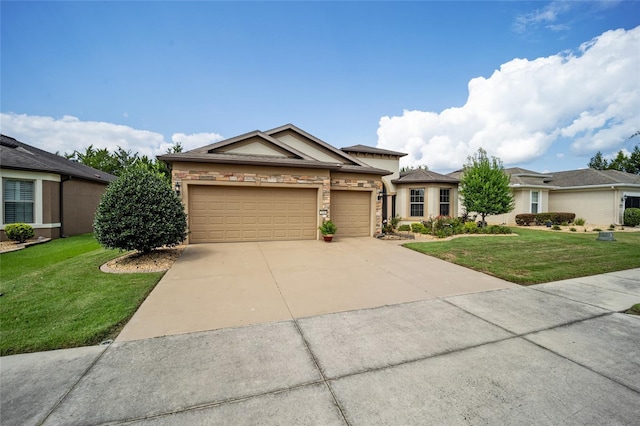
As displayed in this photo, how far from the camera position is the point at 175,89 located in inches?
543

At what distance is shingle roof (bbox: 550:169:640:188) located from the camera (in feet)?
61.3

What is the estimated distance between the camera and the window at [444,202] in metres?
17.0

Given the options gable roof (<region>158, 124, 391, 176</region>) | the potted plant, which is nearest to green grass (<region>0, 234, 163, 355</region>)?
gable roof (<region>158, 124, 391, 176</region>)

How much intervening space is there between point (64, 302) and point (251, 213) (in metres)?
6.61

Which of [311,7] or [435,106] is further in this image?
[435,106]

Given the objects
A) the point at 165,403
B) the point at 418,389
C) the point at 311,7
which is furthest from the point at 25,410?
the point at 311,7

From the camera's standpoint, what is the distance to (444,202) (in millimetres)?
17125

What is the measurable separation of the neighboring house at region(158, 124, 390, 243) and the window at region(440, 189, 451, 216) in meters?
6.62

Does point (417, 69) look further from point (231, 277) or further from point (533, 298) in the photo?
point (231, 277)

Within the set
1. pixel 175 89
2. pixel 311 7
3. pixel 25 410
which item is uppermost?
pixel 311 7

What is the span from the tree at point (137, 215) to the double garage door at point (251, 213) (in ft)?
8.11

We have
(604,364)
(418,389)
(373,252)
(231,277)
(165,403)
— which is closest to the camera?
(165,403)

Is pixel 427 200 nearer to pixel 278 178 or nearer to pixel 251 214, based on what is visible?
pixel 278 178

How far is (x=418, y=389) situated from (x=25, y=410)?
3.39 m
